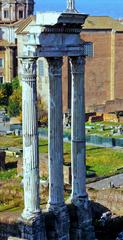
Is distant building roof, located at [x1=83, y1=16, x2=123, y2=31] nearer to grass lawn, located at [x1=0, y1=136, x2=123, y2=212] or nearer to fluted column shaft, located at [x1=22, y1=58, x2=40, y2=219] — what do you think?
grass lawn, located at [x1=0, y1=136, x2=123, y2=212]

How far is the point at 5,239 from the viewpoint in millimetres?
19312

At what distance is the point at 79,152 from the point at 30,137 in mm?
2382

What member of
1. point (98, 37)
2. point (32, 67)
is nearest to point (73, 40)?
point (32, 67)

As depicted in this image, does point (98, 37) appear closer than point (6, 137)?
No

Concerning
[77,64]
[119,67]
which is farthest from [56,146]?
[119,67]

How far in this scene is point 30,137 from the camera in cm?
1667

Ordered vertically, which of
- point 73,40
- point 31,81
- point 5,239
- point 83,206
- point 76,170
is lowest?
point 5,239

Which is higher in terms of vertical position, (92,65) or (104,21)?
(104,21)

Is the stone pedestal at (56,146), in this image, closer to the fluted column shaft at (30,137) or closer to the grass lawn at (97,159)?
the fluted column shaft at (30,137)

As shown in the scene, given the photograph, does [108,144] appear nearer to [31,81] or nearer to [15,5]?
[31,81]

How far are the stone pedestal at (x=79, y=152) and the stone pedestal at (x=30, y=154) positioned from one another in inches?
76.5

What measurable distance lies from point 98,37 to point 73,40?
35.4 m

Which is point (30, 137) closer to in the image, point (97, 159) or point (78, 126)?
point (78, 126)

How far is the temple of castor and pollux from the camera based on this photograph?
16.6 m
